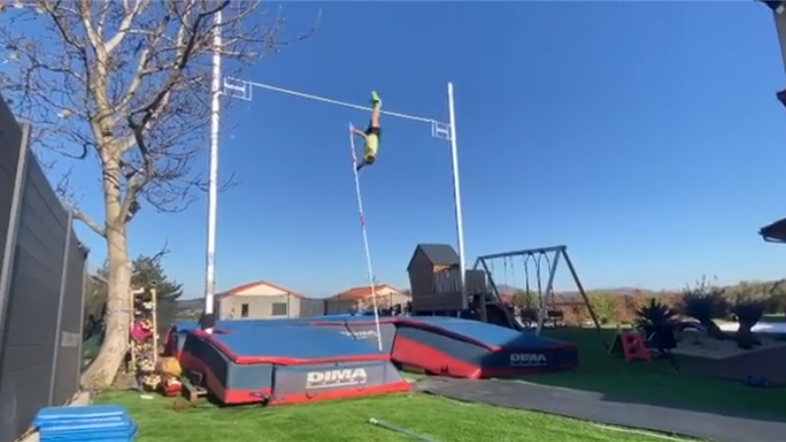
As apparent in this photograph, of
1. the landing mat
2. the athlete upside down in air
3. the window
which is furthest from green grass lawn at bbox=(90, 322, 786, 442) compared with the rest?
the window

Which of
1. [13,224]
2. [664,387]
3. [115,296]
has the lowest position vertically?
[664,387]

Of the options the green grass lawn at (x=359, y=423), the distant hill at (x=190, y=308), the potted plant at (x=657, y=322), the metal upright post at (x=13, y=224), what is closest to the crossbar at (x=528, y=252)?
the potted plant at (x=657, y=322)

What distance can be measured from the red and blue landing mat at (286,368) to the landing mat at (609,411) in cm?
85

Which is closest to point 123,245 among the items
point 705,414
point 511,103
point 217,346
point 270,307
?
point 217,346

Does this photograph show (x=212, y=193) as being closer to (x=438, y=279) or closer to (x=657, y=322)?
(x=438, y=279)

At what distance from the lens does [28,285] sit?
361cm

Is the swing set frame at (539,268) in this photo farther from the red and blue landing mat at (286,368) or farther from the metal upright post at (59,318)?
the metal upright post at (59,318)

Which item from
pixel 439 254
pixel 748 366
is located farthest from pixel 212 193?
pixel 439 254

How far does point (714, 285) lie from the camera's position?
15406mm

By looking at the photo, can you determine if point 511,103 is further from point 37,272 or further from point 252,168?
point 37,272

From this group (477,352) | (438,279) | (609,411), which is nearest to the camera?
(609,411)

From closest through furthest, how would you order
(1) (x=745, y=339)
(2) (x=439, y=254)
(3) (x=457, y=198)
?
(1) (x=745, y=339) → (3) (x=457, y=198) → (2) (x=439, y=254)

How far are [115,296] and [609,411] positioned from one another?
23.6 ft

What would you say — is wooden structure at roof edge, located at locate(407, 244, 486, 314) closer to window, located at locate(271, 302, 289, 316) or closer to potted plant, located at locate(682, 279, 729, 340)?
potted plant, located at locate(682, 279, 729, 340)
